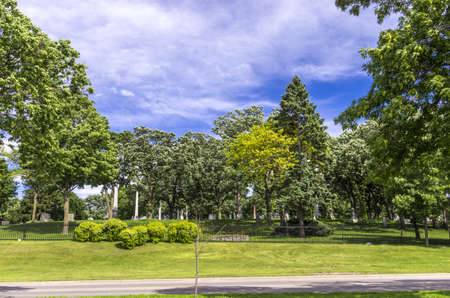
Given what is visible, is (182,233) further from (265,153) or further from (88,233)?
(265,153)

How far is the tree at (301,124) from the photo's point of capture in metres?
36.5

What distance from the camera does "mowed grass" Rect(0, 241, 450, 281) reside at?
18141 mm

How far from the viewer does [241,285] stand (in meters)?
13.9

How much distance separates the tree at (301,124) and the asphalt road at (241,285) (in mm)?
Answer: 20132

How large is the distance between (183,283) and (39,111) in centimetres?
933

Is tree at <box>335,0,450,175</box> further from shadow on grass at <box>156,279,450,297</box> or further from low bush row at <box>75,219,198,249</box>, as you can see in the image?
low bush row at <box>75,219,198,249</box>

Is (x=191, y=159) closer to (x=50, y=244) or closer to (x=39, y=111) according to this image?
(x=50, y=244)

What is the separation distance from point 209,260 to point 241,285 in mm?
9256

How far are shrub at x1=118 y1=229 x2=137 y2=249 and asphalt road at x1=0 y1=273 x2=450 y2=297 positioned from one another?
970 centimetres

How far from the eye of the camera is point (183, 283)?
14.6m

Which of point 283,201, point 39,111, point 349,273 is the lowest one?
point 349,273

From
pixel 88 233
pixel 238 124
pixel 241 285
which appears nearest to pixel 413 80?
pixel 241 285

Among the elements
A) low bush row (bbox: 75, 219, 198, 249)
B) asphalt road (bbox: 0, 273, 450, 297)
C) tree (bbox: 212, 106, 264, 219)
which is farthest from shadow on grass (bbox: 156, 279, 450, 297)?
tree (bbox: 212, 106, 264, 219)

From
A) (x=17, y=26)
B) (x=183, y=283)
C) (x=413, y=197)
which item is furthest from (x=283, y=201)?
(x=17, y=26)
